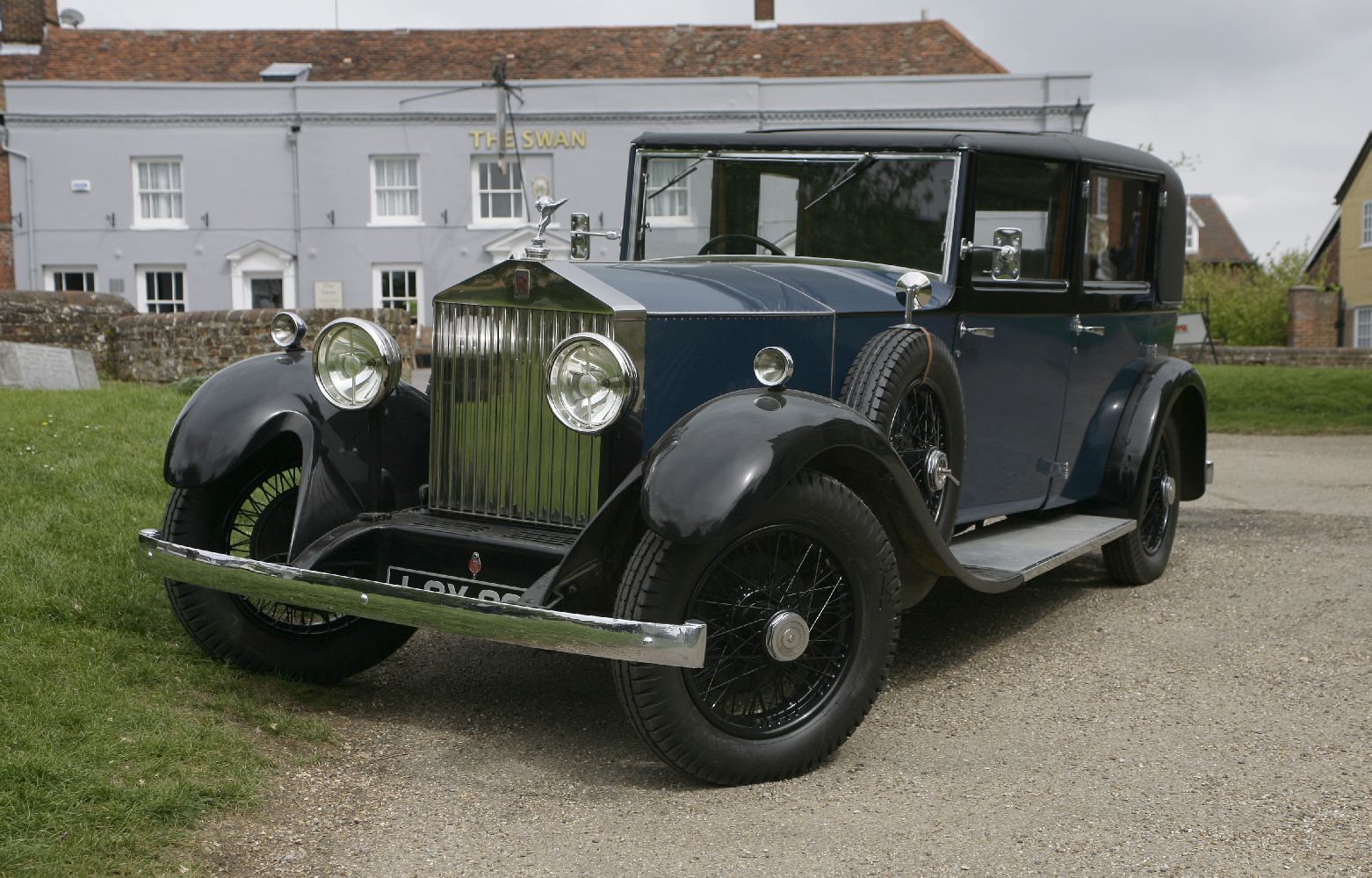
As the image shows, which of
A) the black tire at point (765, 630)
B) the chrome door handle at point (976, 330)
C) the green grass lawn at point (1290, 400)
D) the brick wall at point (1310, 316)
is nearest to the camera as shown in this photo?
the black tire at point (765, 630)

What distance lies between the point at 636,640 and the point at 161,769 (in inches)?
50.8

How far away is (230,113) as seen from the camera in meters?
25.7

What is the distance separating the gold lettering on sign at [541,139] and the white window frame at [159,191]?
608 centimetres

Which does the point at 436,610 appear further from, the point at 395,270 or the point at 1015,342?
the point at 395,270

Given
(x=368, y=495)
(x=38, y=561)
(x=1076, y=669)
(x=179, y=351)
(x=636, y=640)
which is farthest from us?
(x=179, y=351)

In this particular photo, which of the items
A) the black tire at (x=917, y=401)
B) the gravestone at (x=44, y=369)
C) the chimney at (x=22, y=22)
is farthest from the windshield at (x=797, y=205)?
the chimney at (x=22, y=22)

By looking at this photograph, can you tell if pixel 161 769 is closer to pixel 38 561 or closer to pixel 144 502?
pixel 38 561

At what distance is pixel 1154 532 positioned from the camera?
618 cm

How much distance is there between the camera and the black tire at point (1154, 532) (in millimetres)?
5887

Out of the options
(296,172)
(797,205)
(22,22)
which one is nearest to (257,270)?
(296,172)

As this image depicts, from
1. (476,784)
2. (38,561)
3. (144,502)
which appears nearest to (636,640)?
(476,784)

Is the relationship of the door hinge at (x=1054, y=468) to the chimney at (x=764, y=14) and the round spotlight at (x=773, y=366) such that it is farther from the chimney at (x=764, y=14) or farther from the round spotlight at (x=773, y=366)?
the chimney at (x=764, y=14)

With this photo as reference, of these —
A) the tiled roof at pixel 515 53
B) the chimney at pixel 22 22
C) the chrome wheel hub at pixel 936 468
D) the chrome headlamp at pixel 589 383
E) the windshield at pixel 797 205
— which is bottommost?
the chrome wheel hub at pixel 936 468

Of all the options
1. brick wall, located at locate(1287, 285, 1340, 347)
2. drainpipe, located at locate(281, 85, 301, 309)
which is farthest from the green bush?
drainpipe, located at locate(281, 85, 301, 309)
